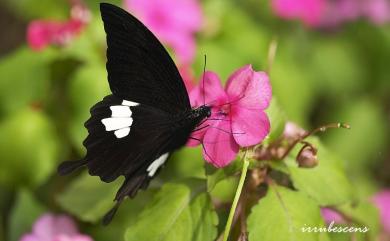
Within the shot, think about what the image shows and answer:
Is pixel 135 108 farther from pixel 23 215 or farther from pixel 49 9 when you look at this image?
pixel 49 9

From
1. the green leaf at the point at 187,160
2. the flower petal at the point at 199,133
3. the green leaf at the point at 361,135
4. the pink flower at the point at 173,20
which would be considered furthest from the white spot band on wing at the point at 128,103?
the green leaf at the point at 361,135

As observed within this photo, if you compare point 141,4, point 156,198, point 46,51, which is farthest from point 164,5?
point 156,198

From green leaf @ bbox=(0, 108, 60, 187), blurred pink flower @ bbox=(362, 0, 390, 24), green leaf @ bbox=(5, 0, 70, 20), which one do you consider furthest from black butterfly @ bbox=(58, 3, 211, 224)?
blurred pink flower @ bbox=(362, 0, 390, 24)

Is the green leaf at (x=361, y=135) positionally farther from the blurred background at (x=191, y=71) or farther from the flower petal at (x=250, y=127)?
the flower petal at (x=250, y=127)

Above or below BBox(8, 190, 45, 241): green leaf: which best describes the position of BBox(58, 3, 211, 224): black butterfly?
above

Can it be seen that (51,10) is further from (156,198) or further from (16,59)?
(156,198)

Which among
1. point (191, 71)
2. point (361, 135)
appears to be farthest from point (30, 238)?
point (361, 135)

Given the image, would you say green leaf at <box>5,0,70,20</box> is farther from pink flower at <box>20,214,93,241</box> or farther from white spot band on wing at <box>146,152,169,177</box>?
white spot band on wing at <box>146,152,169,177</box>
